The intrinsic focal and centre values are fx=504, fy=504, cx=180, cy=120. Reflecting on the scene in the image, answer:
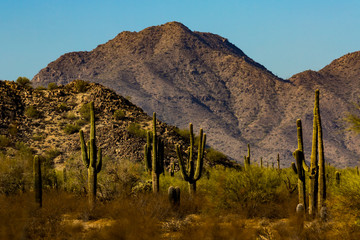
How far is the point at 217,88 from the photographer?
15512 centimetres

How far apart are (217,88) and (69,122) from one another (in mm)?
110722

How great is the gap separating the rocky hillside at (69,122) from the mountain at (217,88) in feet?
214

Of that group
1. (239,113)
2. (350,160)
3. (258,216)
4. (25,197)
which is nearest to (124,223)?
(258,216)

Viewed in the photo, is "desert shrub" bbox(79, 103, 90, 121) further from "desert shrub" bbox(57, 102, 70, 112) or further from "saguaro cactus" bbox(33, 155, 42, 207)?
"saguaro cactus" bbox(33, 155, 42, 207)

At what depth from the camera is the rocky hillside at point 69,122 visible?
1641 inches

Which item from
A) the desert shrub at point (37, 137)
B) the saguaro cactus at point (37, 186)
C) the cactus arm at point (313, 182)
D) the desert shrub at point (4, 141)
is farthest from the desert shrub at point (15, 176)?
the desert shrub at point (37, 137)

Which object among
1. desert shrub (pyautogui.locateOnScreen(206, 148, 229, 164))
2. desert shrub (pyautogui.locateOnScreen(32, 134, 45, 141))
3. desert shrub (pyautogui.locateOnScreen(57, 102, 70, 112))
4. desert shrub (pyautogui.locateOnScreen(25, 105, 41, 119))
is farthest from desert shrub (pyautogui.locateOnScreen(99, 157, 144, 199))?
desert shrub (pyautogui.locateOnScreen(57, 102, 70, 112))

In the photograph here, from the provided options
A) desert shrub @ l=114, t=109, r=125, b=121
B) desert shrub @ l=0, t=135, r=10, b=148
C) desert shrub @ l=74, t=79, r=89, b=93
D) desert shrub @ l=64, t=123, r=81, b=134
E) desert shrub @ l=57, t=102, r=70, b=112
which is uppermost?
desert shrub @ l=74, t=79, r=89, b=93

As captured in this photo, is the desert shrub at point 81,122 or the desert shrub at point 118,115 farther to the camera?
the desert shrub at point 118,115

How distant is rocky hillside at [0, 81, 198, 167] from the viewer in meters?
41.7

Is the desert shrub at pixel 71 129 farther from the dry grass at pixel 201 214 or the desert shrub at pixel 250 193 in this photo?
the desert shrub at pixel 250 193

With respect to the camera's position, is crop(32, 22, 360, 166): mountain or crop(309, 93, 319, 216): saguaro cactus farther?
crop(32, 22, 360, 166): mountain

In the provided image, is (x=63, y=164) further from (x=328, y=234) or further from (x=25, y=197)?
(x=328, y=234)

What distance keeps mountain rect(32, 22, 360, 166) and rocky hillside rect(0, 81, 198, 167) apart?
65.2 m
